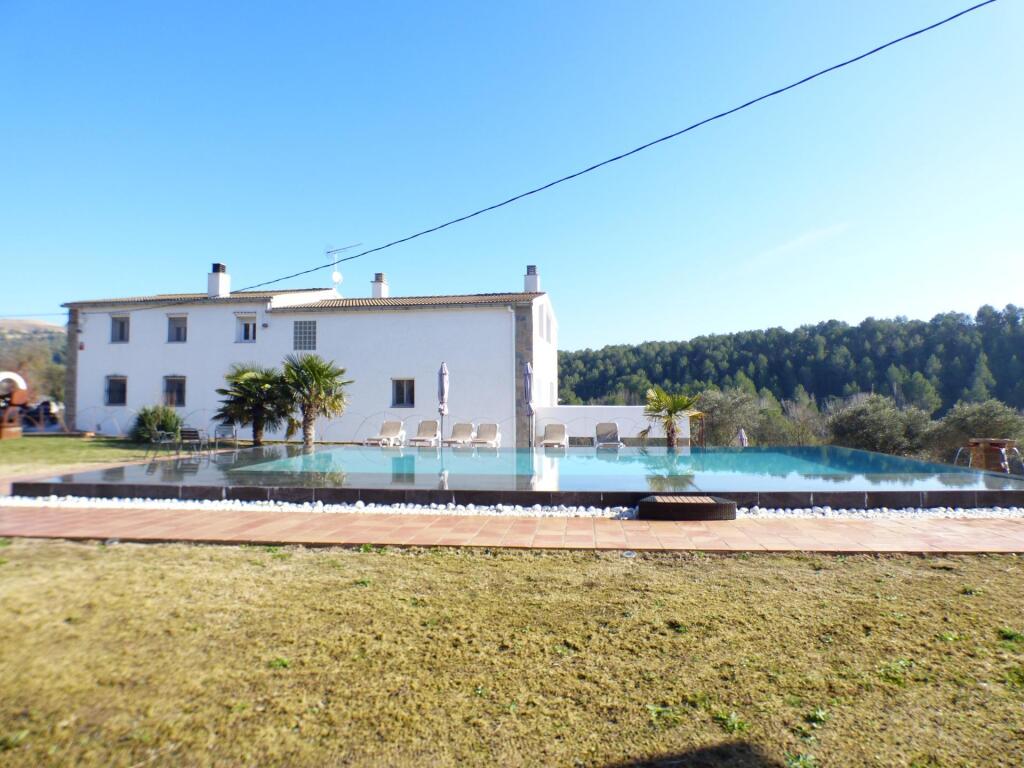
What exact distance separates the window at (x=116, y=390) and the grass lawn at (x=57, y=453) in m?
2.69

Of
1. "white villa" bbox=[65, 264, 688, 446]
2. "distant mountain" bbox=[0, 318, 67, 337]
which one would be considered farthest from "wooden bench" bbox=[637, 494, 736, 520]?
"distant mountain" bbox=[0, 318, 67, 337]

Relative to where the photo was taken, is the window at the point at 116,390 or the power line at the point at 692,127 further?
the window at the point at 116,390

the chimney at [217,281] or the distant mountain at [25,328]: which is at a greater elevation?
the distant mountain at [25,328]

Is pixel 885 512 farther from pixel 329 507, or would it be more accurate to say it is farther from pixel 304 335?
pixel 304 335

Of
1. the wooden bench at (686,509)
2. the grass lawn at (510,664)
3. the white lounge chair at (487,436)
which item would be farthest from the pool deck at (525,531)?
the white lounge chair at (487,436)

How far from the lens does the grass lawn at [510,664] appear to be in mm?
2498

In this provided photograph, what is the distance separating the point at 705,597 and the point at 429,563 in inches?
94.7

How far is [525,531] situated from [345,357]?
17106 millimetres

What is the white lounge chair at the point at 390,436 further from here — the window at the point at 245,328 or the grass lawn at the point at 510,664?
the grass lawn at the point at 510,664

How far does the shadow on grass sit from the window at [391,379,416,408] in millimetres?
19907

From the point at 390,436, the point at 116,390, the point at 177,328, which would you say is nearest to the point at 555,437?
the point at 390,436

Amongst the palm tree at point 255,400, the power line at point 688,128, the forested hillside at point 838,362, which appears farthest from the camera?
the forested hillside at point 838,362

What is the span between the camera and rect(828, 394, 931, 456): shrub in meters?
21.1

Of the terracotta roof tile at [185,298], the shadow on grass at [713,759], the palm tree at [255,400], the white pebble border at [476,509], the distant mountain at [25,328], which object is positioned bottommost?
the shadow on grass at [713,759]
